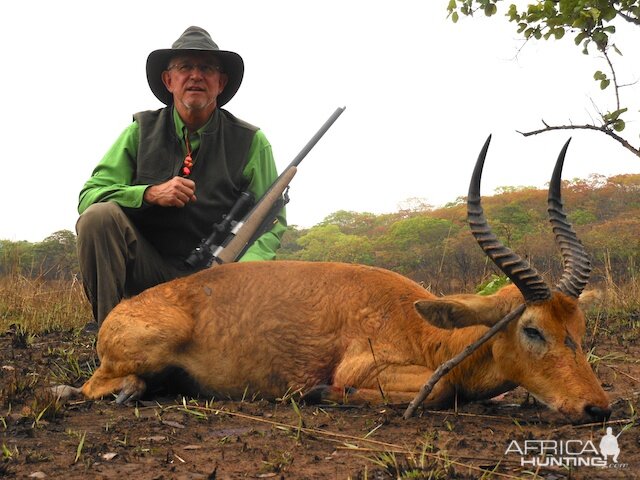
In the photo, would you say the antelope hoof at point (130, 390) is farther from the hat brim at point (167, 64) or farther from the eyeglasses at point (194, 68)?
the hat brim at point (167, 64)

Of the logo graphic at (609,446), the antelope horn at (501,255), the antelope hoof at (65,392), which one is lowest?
the antelope hoof at (65,392)

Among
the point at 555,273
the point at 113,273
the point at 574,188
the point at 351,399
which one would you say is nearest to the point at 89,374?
the point at 113,273

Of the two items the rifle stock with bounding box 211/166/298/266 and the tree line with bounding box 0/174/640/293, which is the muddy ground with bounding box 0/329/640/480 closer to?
the rifle stock with bounding box 211/166/298/266

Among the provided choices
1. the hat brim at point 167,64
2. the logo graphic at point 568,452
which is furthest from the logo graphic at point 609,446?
the hat brim at point 167,64

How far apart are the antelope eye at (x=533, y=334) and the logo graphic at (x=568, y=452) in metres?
0.69

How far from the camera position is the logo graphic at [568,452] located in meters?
3.58

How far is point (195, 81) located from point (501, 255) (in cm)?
397

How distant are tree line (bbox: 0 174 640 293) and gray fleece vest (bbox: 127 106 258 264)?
555 cm

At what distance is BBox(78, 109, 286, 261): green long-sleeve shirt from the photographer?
6945 mm

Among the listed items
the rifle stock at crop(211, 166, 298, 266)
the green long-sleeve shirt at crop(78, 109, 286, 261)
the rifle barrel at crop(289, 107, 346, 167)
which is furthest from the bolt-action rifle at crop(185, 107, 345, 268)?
the rifle barrel at crop(289, 107, 346, 167)

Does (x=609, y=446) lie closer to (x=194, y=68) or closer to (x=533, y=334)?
(x=533, y=334)

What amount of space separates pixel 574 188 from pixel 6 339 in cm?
1655

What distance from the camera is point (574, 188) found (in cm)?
2078

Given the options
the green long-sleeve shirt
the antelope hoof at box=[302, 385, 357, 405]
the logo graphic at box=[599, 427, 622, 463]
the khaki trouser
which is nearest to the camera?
the logo graphic at box=[599, 427, 622, 463]
